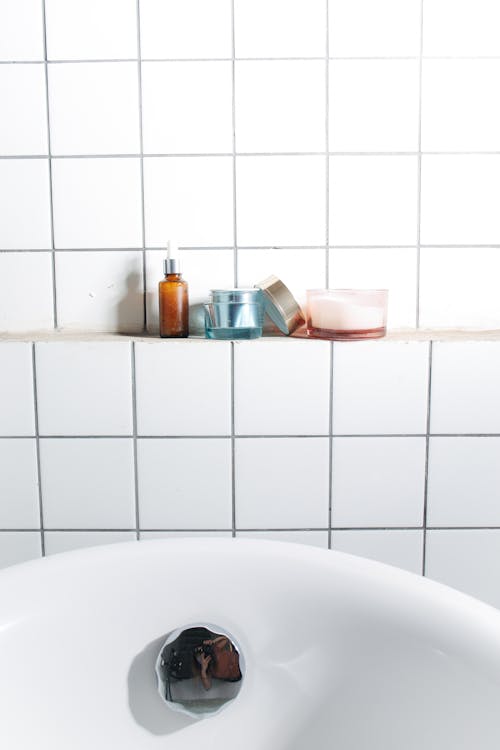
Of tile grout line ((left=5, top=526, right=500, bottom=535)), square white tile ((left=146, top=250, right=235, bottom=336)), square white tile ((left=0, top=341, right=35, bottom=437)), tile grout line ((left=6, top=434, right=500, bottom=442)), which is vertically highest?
square white tile ((left=146, top=250, right=235, bottom=336))

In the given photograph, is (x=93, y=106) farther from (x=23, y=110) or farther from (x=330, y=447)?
(x=330, y=447)

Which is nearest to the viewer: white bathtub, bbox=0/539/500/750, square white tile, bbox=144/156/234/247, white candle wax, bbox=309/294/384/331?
white bathtub, bbox=0/539/500/750

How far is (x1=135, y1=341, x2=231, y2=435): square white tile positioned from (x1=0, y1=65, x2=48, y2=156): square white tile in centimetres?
43

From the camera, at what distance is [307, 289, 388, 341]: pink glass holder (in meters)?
1.15

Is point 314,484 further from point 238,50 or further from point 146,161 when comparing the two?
point 238,50

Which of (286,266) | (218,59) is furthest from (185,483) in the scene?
(218,59)

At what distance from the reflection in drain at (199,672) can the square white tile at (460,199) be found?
0.82m

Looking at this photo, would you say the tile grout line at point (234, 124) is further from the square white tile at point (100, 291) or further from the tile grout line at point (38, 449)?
the tile grout line at point (38, 449)

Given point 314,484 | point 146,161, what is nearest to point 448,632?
point 314,484

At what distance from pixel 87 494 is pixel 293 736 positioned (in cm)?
55

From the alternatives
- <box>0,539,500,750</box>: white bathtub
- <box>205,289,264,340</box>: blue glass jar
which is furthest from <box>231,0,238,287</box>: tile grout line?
<box>0,539,500,750</box>: white bathtub

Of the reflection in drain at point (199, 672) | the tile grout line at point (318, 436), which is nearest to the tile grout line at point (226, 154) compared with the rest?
the tile grout line at point (318, 436)

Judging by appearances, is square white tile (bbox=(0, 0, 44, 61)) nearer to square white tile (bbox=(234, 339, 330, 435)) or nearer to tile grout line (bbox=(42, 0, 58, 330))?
tile grout line (bbox=(42, 0, 58, 330))

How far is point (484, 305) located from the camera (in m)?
1.28
